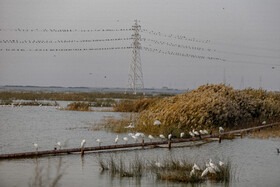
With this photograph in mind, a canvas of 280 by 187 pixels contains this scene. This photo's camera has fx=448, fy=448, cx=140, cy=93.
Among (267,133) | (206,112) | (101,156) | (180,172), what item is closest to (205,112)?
(206,112)

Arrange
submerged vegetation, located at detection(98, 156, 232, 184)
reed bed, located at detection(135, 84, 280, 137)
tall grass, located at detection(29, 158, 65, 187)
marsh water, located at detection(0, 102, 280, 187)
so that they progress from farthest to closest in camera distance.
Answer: reed bed, located at detection(135, 84, 280, 137), marsh water, located at detection(0, 102, 280, 187), submerged vegetation, located at detection(98, 156, 232, 184), tall grass, located at detection(29, 158, 65, 187)

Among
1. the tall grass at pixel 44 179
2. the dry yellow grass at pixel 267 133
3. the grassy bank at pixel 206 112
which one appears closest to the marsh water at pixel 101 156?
the tall grass at pixel 44 179

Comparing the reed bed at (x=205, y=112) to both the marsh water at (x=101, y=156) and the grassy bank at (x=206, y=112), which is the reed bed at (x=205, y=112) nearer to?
the grassy bank at (x=206, y=112)

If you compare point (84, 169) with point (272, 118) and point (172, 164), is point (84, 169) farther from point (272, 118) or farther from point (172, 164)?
point (272, 118)

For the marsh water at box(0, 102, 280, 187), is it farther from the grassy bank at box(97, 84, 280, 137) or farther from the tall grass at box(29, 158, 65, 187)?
the grassy bank at box(97, 84, 280, 137)

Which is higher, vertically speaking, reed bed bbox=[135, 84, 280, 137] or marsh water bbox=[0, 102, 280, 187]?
reed bed bbox=[135, 84, 280, 137]

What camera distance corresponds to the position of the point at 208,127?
2227 centimetres

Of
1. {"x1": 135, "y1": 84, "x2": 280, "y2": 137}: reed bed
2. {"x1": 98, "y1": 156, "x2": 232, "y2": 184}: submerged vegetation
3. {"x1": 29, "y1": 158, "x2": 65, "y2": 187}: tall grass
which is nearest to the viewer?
{"x1": 29, "y1": 158, "x2": 65, "y2": 187}: tall grass

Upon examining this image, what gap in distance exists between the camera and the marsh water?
11.0 meters

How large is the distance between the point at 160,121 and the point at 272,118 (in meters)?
9.98

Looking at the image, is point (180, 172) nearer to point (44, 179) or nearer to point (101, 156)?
point (44, 179)

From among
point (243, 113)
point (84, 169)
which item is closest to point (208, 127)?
point (243, 113)

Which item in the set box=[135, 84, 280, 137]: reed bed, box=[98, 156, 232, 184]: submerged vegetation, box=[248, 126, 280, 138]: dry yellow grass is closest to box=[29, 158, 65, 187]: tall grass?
box=[98, 156, 232, 184]: submerged vegetation

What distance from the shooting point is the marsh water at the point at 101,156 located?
11039 mm
